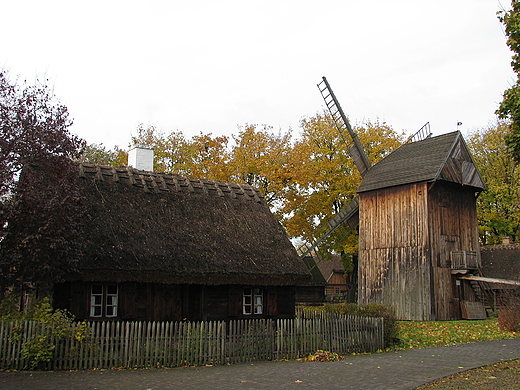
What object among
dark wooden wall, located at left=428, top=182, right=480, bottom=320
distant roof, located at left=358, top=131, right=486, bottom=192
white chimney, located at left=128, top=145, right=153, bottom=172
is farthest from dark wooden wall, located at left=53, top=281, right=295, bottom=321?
distant roof, located at left=358, top=131, right=486, bottom=192

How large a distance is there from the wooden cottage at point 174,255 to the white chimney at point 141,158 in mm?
1962

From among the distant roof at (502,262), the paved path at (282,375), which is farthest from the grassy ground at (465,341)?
the distant roof at (502,262)

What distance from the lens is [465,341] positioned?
18.9 meters

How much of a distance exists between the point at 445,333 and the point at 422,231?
24.2 ft

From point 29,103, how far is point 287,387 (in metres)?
9.75

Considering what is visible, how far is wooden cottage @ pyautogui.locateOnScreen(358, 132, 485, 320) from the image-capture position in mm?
27219

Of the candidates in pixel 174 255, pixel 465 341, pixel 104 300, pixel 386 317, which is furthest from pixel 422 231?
pixel 104 300

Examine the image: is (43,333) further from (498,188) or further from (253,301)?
(498,188)

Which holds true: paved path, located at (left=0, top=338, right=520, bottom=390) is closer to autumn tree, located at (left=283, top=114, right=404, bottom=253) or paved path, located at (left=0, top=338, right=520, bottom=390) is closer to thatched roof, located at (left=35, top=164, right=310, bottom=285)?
thatched roof, located at (left=35, top=164, right=310, bottom=285)

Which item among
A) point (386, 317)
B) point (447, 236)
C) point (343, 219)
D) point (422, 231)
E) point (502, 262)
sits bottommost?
point (386, 317)

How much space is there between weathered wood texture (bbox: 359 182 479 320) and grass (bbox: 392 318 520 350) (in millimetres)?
1600

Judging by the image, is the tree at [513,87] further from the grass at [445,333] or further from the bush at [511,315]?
the bush at [511,315]

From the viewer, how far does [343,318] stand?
53.1 feet

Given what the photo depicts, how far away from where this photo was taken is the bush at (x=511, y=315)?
20891mm
